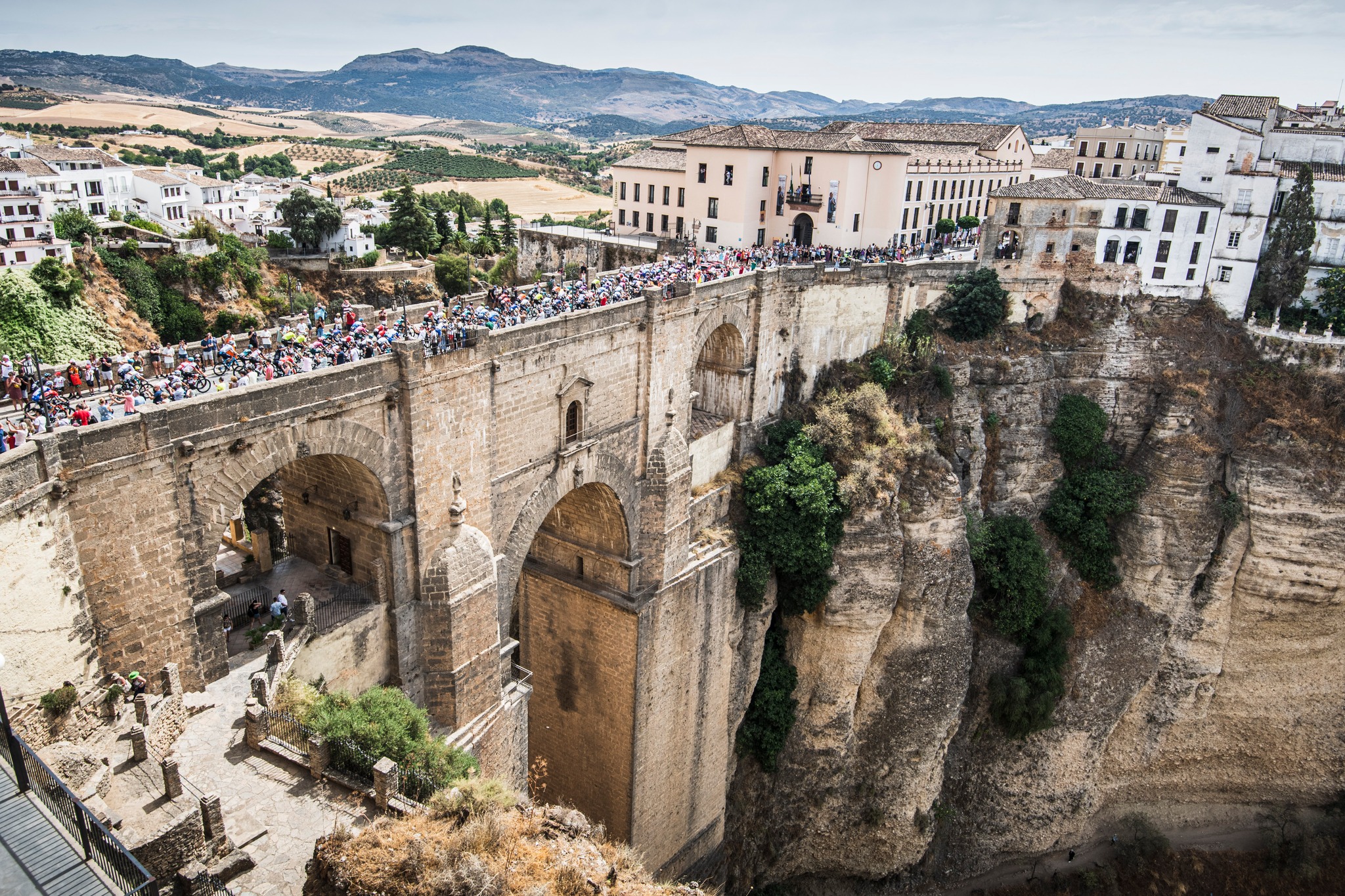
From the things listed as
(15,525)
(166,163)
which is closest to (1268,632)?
(15,525)

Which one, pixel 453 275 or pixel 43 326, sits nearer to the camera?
pixel 43 326

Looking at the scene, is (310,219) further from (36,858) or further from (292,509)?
(36,858)

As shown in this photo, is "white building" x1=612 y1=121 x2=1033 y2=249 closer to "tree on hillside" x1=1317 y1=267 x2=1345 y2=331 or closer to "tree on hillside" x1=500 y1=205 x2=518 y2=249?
"tree on hillside" x1=1317 y1=267 x2=1345 y2=331

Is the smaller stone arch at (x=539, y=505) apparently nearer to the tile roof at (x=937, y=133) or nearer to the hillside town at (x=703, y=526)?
the hillside town at (x=703, y=526)

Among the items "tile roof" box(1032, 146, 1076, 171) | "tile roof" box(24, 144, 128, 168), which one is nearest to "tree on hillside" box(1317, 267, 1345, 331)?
"tile roof" box(1032, 146, 1076, 171)

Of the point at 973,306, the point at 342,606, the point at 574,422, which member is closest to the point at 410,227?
the point at 973,306

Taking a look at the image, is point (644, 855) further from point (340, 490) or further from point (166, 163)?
point (166, 163)
